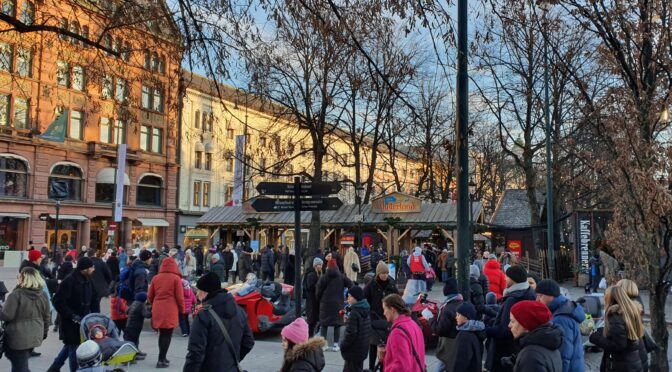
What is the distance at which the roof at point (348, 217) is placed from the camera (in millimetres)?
26203

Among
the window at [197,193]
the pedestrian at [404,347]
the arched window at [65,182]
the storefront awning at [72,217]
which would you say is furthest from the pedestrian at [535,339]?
the window at [197,193]

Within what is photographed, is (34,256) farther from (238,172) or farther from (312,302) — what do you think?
(238,172)

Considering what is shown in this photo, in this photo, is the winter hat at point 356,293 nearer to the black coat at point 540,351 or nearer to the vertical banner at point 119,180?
the black coat at point 540,351

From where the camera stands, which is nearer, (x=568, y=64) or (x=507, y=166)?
(x=568, y=64)

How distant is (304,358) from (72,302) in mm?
5090

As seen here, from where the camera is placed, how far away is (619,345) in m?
5.89

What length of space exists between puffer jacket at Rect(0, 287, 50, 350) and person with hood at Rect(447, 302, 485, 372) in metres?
5.12

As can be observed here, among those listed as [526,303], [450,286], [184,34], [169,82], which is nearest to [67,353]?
[169,82]

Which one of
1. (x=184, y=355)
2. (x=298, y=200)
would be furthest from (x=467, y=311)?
(x=298, y=200)

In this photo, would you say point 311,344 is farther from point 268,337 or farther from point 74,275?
point 268,337

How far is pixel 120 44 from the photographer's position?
28.1 ft

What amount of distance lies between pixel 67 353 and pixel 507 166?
47.4m

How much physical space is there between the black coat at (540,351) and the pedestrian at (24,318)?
599cm

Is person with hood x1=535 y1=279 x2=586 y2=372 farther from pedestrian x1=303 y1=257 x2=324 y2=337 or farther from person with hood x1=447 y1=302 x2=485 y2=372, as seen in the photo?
pedestrian x1=303 y1=257 x2=324 y2=337
